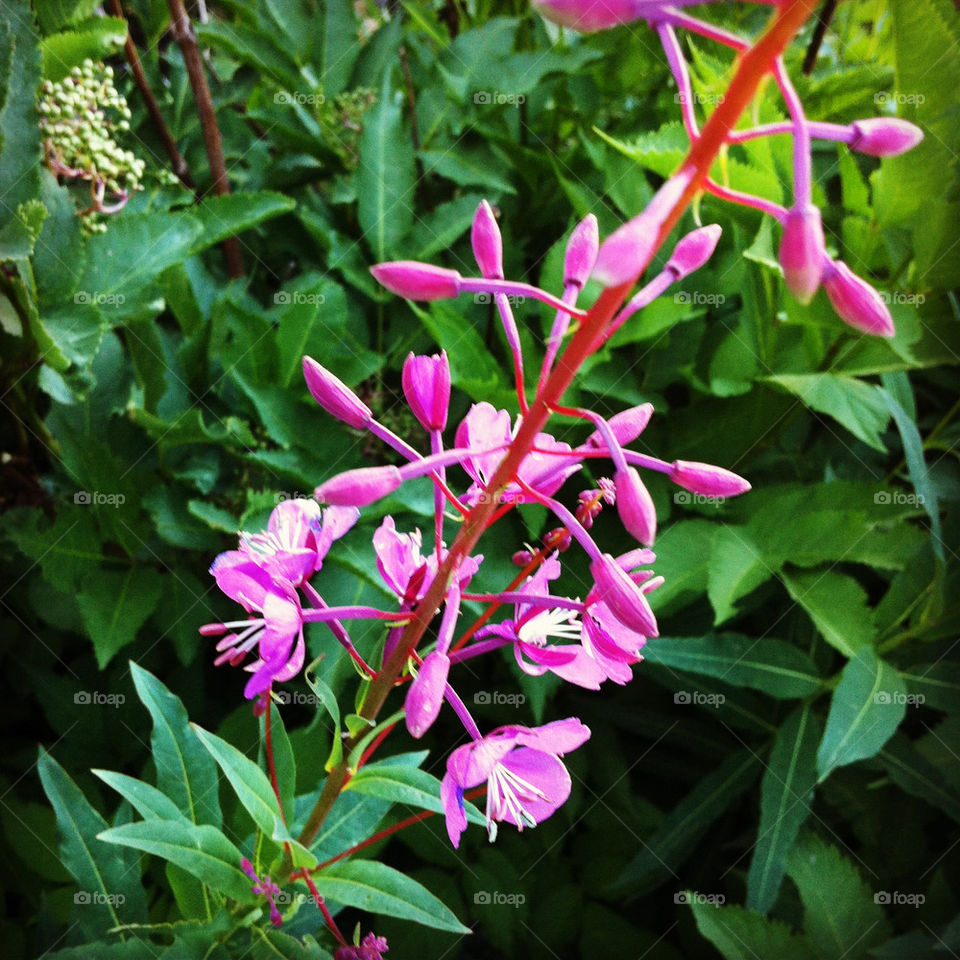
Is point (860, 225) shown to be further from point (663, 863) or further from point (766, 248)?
point (663, 863)

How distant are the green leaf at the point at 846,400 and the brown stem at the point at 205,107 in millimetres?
1304

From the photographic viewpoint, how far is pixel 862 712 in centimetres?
163

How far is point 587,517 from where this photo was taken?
946 mm

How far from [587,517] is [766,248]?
1.05 meters

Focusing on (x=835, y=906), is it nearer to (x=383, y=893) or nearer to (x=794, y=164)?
(x=383, y=893)

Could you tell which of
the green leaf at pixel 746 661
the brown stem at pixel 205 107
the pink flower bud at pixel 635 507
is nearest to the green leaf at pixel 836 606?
the green leaf at pixel 746 661

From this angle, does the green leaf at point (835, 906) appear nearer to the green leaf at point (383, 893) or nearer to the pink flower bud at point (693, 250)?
the green leaf at point (383, 893)

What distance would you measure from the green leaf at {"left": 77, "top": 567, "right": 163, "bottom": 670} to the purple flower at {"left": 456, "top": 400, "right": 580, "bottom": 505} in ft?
3.29

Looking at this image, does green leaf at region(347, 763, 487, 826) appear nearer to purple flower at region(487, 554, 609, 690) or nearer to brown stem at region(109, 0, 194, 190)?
purple flower at region(487, 554, 609, 690)

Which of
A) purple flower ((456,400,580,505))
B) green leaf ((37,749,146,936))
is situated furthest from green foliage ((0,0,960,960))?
purple flower ((456,400,580,505))

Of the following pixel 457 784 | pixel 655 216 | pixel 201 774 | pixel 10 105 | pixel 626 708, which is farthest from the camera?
pixel 626 708

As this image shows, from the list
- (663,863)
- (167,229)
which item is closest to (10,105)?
(167,229)

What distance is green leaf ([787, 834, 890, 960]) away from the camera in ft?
5.51

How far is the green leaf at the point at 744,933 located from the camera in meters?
1.59
